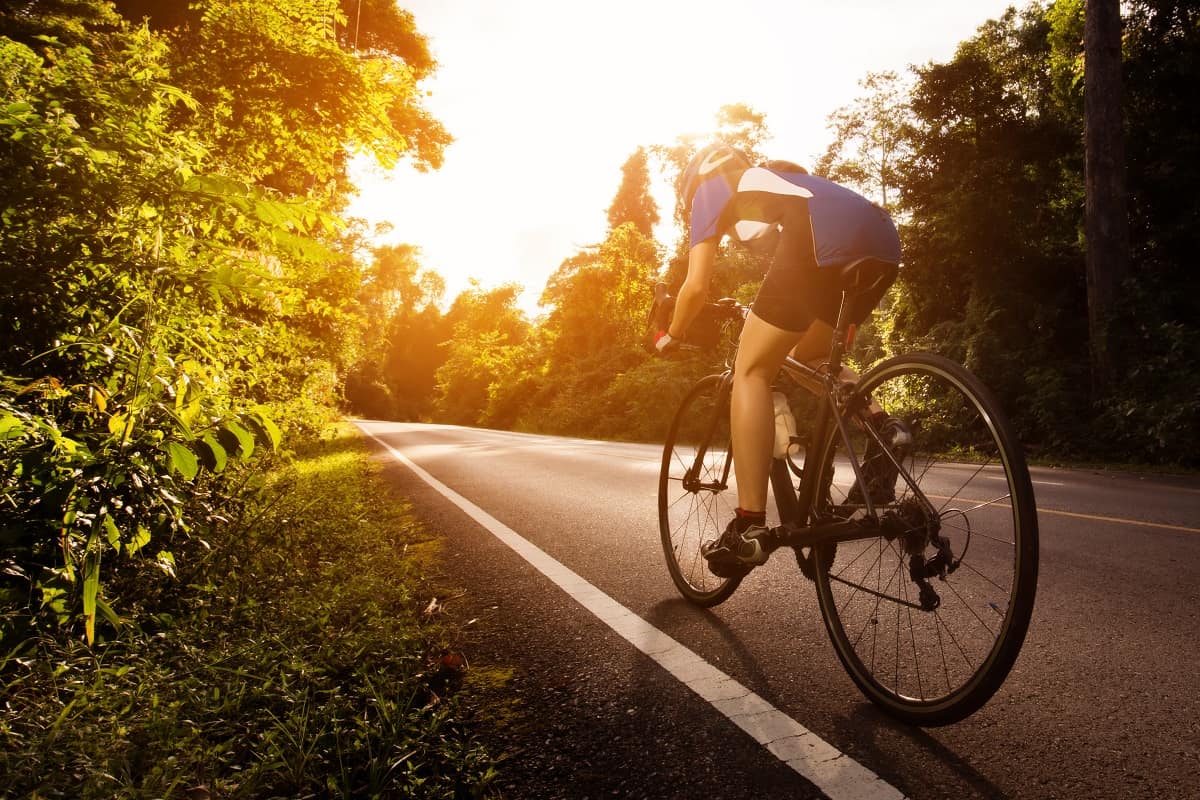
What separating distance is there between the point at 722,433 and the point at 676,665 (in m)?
1.25

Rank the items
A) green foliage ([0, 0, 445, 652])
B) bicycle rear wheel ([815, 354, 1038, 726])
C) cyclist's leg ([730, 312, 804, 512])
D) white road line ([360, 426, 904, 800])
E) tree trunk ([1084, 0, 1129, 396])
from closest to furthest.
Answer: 1. white road line ([360, 426, 904, 800])
2. bicycle rear wheel ([815, 354, 1038, 726])
3. green foliage ([0, 0, 445, 652])
4. cyclist's leg ([730, 312, 804, 512])
5. tree trunk ([1084, 0, 1129, 396])

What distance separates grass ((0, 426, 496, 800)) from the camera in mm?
1695

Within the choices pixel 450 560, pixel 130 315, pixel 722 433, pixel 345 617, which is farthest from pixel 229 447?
pixel 722 433

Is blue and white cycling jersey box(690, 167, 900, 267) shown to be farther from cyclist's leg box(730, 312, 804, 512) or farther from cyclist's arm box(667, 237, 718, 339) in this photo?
cyclist's leg box(730, 312, 804, 512)

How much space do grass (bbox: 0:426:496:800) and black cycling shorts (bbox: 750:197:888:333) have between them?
170 cm

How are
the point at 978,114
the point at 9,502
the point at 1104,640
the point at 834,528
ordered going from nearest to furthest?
the point at 9,502 → the point at 834,528 → the point at 1104,640 → the point at 978,114

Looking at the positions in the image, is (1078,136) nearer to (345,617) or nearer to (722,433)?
(722,433)

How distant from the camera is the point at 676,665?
2.46 m

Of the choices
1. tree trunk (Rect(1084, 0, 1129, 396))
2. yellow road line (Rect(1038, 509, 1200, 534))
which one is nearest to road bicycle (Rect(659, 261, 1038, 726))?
yellow road line (Rect(1038, 509, 1200, 534))

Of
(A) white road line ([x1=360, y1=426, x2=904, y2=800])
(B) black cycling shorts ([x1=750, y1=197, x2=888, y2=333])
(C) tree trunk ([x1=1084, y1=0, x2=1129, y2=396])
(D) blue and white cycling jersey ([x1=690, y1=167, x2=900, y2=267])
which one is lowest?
(A) white road line ([x1=360, y1=426, x2=904, y2=800])

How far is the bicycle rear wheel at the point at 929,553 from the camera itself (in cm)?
180

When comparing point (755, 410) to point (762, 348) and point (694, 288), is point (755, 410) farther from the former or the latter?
point (694, 288)

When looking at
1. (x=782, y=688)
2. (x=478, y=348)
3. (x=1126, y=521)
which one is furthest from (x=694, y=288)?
(x=478, y=348)

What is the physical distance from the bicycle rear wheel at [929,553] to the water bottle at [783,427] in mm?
232
